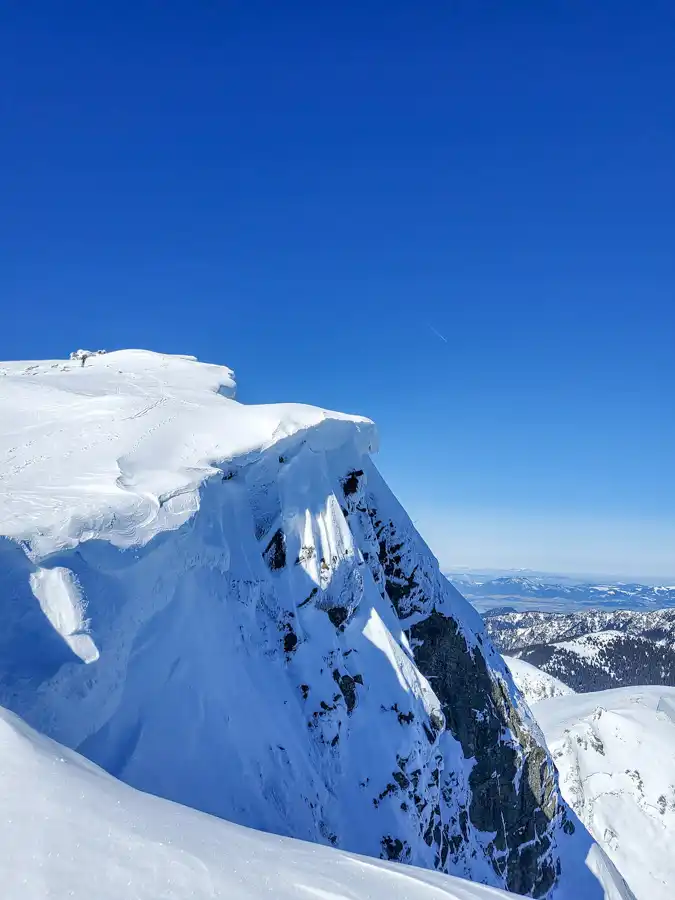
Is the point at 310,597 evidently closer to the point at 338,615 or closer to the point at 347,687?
the point at 338,615

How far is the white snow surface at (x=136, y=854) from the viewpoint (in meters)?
5.19

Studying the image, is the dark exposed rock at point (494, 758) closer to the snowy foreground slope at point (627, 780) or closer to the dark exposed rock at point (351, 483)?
the dark exposed rock at point (351, 483)

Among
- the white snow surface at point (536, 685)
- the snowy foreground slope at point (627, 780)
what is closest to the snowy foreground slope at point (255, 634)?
the snowy foreground slope at point (627, 780)

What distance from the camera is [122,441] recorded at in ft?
57.5

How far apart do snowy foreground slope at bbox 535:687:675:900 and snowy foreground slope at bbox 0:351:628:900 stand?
2474 cm

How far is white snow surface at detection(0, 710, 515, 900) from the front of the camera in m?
5.19

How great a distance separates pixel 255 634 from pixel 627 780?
57.5 m

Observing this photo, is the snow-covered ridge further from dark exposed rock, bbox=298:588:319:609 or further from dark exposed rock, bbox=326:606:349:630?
dark exposed rock, bbox=326:606:349:630

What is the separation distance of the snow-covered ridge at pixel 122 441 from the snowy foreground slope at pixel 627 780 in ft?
158

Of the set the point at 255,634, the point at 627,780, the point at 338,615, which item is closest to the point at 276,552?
the point at 255,634

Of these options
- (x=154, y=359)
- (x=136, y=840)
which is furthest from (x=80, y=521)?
(x=154, y=359)

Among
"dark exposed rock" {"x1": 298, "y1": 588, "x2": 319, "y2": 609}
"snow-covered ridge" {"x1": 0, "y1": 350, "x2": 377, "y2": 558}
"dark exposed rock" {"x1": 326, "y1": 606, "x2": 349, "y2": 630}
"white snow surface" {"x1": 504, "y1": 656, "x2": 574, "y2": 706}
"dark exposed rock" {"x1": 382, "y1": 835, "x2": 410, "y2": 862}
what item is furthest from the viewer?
"white snow surface" {"x1": 504, "y1": 656, "x2": 574, "y2": 706}

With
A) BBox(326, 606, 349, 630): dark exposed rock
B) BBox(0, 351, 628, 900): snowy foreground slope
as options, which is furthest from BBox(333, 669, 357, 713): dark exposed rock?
BBox(326, 606, 349, 630): dark exposed rock

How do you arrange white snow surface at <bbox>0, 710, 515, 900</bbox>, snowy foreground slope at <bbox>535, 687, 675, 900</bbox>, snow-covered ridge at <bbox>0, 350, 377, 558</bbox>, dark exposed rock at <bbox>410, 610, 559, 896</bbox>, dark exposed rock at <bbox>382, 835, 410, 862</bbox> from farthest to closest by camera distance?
snowy foreground slope at <bbox>535, 687, 675, 900</bbox> < dark exposed rock at <bbox>410, 610, 559, 896</bbox> < dark exposed rock at <bbox>382, 835, 410, 862</bbox> < snow-covered ridge at <bbox>0, 350, 377, 558</bbox> < white snow surface at <bbox>0, 710, 515, 900</bbox>
